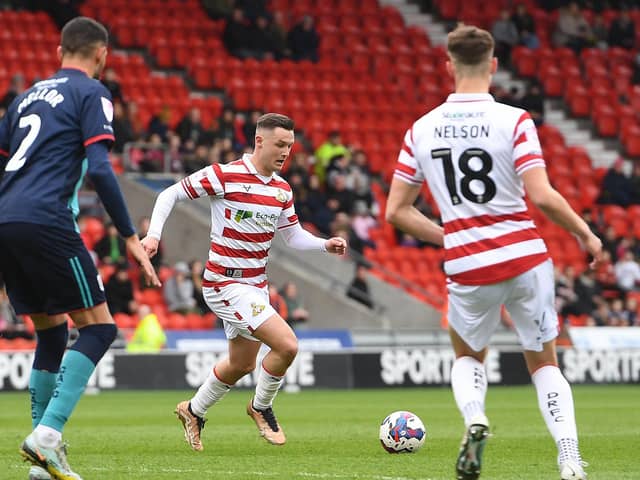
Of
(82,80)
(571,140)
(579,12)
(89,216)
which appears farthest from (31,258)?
(579,12)

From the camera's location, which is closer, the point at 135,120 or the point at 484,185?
the point at 484,185

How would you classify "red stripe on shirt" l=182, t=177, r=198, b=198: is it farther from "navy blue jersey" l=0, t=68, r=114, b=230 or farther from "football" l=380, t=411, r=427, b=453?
"navy blue jersey" l=0, t=68, r=114, b=230

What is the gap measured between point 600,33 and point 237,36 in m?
9.64

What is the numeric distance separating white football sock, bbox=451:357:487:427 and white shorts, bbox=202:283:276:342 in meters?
2.94

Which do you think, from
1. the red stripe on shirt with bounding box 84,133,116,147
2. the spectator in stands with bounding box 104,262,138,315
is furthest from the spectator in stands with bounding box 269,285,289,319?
the red stripe on shirt with bounding box 84,133,116,147

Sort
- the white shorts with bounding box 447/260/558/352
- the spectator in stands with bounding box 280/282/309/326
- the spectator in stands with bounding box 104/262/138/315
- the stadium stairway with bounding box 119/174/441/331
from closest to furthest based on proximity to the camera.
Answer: the white shorts with bounding box 447/260/558/352
the spectator in stands with bounding box 104/262/138/315
the spectator in stands with bounding box 280/282/309/326
the stadium stairway with bounding box 119/174/441/331

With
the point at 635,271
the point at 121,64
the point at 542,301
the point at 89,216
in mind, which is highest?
the point at 542,301

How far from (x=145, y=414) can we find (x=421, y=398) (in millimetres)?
4552

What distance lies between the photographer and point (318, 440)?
1054 centimetres

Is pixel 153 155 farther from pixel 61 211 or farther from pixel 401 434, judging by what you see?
pixel 61 211

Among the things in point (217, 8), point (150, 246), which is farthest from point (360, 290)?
point (150, 246)

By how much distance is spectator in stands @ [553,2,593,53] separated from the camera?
31.0 m

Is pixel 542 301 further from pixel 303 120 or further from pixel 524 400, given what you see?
pixel 303 120

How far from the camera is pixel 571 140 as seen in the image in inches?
1161
